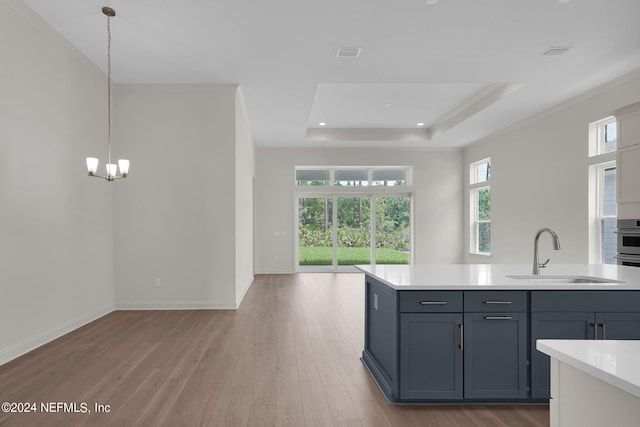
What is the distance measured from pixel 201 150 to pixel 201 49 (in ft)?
5.15

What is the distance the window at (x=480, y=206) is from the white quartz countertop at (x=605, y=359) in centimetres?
825

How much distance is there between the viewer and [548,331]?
2.64m

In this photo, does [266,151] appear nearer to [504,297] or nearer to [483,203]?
[483,203]

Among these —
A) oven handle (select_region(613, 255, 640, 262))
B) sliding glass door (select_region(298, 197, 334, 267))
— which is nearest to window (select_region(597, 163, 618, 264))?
oven handle (select_region(613, 255, 640, 262))

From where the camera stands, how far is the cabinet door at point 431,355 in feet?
8.62

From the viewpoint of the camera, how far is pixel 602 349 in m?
1.20

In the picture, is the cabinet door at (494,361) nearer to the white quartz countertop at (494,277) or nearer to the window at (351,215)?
the white quartz countertop at (494,277)

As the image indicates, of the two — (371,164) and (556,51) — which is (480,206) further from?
(556,51)

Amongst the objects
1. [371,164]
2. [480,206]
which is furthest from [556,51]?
[371,164]

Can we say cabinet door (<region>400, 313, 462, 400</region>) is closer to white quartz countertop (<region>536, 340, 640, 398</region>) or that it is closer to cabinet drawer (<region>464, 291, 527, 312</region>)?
cabinet drawer (<region>464, 291, 527, 312</region>)

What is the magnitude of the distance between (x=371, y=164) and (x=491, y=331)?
25.1 feet

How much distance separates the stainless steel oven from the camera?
14.6ft

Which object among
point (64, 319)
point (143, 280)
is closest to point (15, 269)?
point (64, 319)

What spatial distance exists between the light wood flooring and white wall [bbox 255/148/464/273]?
463 cm
